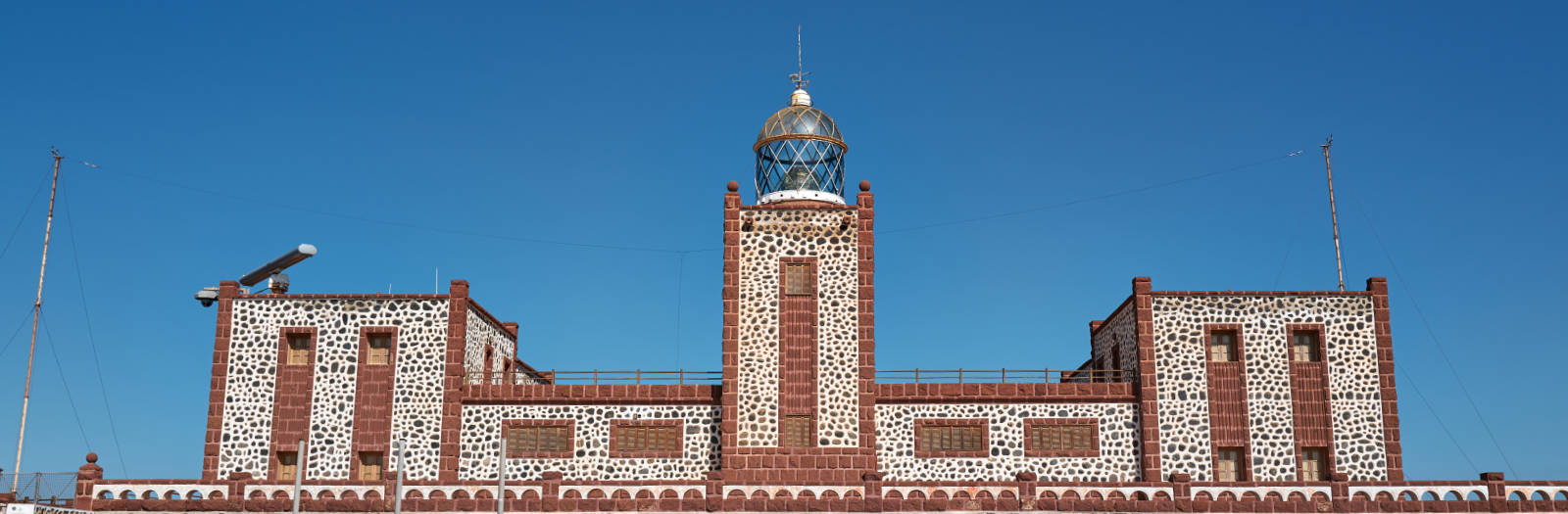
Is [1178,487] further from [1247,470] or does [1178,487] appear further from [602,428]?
[602,428]

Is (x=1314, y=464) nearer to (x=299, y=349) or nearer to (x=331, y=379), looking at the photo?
(x=331, y=379)

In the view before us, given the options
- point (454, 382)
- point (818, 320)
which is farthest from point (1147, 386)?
point (454, 382)

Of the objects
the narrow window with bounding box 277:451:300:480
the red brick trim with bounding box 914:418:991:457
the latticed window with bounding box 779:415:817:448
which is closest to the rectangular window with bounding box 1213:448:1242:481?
the red brick trim with bounding box 914:418:991:457

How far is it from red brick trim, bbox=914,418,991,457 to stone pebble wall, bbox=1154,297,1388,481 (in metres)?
4.46

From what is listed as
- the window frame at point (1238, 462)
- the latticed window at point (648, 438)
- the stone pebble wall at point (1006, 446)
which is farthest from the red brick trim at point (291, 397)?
the window frame at point (1238, 462)

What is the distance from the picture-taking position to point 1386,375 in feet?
122

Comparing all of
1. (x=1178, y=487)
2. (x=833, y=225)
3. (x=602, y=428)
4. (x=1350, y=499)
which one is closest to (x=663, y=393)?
(x=602, y=428)

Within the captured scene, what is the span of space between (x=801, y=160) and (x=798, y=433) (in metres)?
7.67

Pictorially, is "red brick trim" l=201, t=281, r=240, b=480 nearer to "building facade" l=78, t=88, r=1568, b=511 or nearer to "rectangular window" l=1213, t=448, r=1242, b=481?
"building facade" l=78, t=88, r=1568, b=511

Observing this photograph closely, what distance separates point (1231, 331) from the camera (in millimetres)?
37688

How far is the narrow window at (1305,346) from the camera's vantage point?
123ft

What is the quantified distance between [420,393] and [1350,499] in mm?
23099

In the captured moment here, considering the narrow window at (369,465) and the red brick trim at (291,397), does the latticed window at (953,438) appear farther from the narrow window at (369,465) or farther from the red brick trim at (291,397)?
the red brick trim at (291,397)

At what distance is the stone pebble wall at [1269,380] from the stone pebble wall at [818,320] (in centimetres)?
807
